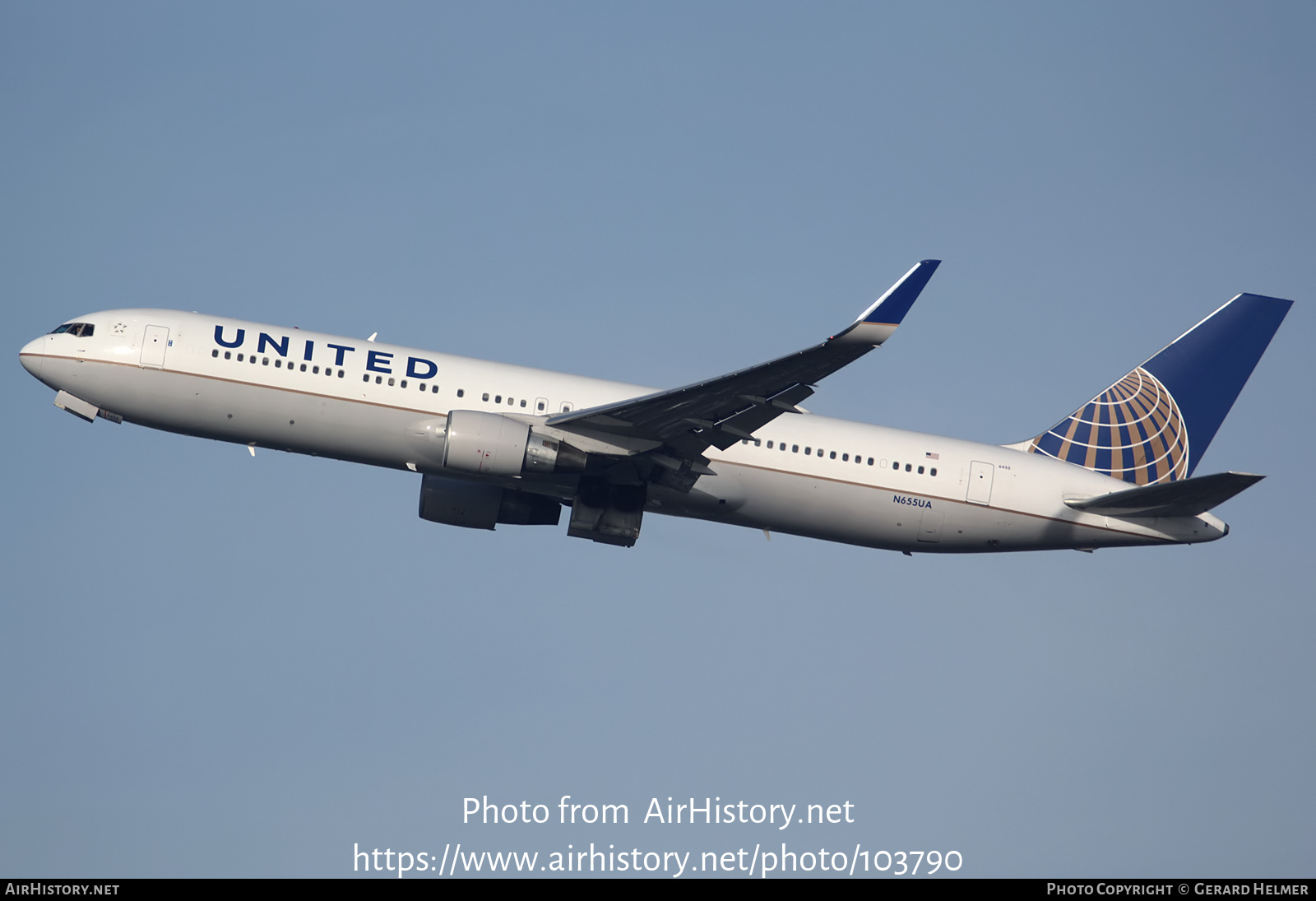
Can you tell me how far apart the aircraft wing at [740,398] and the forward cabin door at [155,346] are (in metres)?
10.6

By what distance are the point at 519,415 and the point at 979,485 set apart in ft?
44.5

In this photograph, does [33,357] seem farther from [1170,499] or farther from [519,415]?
[1170,499]

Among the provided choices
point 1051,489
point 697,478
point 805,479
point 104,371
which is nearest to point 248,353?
point 104,371

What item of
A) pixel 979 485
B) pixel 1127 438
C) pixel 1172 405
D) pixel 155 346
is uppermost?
pixel 1172 405

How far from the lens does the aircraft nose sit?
3531 cm

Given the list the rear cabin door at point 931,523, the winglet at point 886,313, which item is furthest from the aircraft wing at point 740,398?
the rear cabin door at point 931,523

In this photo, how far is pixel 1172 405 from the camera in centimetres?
4250

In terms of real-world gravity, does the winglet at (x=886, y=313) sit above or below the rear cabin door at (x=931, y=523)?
above

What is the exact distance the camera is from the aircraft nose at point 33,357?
1390 inches

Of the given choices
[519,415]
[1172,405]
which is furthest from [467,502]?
[1172,405]

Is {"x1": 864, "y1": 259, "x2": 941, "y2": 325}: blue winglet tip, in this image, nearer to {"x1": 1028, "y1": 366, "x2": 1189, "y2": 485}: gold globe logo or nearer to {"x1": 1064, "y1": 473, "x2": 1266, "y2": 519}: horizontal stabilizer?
{"x1": 1064, "y1": 473, "x2": 1266, "y2": 519}: horizontal stabilizer

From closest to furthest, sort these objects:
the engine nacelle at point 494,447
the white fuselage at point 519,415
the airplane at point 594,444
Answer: the engine nacelle at point 494,447 < the airplane at point 594,444 < the white fuselage at point 519,415

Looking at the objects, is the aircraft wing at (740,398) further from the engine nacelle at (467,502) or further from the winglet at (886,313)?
the engine nacelle at (467,502)
